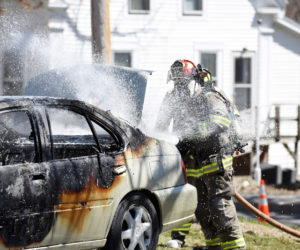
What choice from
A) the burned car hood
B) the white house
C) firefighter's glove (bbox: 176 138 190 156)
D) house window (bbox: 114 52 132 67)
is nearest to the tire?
firefighter's glove (bbox: 176 138 190 156)

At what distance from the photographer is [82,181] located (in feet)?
16.7

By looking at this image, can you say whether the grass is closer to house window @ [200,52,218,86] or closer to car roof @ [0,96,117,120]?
car roof @ [0,96,117,120]

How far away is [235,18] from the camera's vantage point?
58.4ft

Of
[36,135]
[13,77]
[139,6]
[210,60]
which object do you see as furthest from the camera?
[210,60]

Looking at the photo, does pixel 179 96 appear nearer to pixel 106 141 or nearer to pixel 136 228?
pixel 106 141

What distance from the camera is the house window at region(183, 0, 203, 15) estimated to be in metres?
17.4

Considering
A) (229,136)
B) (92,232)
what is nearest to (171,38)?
(229,136)

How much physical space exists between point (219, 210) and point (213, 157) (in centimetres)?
54

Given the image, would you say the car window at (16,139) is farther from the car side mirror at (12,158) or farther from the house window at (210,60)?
the house window at (210,60)

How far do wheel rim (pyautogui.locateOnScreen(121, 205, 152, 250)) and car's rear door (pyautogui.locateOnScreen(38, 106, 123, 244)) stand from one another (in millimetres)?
289

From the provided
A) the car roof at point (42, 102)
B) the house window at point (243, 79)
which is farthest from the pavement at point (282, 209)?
the car roof at point (42, 102)

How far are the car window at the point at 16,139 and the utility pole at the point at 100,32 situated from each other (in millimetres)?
4603

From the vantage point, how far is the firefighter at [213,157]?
6.31 metres

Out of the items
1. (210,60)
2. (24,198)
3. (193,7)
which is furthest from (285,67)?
(24,198)
